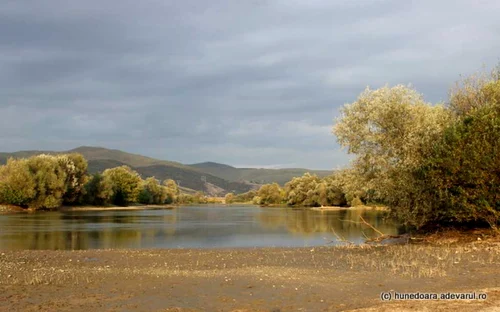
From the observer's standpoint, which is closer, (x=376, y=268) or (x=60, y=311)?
(x=60, y=311)

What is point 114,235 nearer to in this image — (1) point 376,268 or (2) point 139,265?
(2) point 139,265

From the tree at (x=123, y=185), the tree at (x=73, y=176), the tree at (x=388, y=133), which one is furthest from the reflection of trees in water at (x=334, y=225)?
the tree at (x=123, y=185)

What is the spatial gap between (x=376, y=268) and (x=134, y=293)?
351 inches

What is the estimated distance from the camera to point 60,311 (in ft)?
35.2

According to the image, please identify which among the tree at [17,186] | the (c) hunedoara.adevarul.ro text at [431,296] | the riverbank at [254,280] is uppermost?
the tree at [17,186]

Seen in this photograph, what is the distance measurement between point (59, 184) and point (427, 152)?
81029 mm

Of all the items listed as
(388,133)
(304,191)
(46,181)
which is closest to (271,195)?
(304,191)

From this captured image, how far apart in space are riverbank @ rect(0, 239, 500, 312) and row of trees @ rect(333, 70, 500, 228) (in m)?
3.33

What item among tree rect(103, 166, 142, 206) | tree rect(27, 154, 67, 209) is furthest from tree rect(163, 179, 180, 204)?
tree rect(27, 154, 67, 209)

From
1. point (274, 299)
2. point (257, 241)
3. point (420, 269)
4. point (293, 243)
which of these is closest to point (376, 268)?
point (420, 269)

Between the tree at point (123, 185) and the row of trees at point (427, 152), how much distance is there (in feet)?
332

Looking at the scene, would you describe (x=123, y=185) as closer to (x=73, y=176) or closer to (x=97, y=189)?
(x=97, y=189)

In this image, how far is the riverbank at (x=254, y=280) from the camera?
36.8 feet

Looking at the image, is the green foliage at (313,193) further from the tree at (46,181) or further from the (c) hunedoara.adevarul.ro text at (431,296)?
the (c) hunedoara.adevarul.ro text at (431,296)
